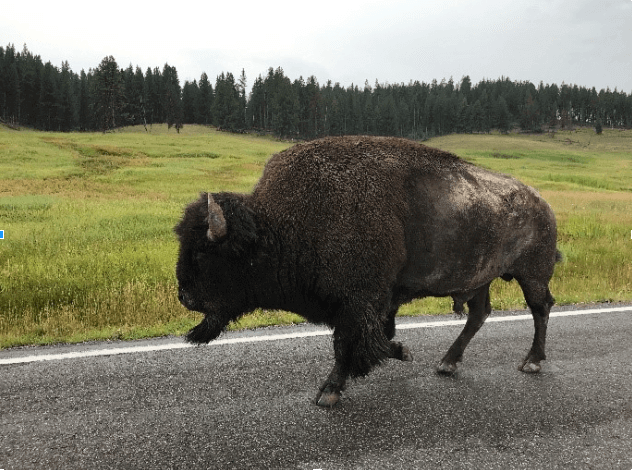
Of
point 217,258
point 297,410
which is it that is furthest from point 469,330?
point 217,258

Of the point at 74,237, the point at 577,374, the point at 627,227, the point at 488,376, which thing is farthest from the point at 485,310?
the point at 627,227

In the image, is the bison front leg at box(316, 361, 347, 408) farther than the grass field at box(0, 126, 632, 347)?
No

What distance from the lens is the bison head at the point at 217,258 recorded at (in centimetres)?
337

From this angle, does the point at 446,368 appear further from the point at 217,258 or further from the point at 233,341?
the point at 217,258

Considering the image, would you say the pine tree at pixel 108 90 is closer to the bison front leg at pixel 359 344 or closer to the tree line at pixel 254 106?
the tree line at pixel 254 106

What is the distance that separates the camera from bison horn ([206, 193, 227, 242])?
312 centimetres

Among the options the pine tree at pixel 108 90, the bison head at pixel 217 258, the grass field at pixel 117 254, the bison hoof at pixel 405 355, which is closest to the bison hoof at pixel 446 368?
the bison hoof at pixel 405 355

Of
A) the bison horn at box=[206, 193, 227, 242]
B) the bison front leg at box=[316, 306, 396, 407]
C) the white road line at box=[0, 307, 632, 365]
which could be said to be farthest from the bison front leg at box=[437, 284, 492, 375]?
the bison horn at box=[206, 193, 227, 242]

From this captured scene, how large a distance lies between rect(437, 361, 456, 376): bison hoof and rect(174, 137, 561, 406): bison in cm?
81

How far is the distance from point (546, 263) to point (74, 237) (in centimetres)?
1143

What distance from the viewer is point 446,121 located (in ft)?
378

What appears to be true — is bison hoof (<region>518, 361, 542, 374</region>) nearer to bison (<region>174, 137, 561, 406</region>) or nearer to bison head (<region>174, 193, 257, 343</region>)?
bison (<region>174, 137, 561, 406</region>)

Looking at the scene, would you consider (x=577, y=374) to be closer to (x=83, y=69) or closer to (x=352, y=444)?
(x=352, y=444)

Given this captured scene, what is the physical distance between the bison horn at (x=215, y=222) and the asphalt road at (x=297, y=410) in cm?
141
